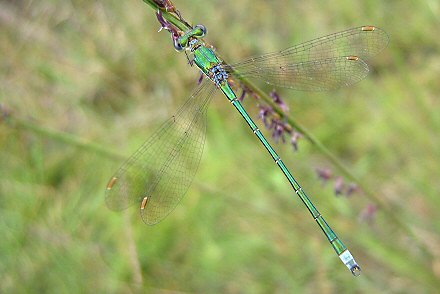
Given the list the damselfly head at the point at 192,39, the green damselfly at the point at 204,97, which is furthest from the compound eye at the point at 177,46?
the green damselfly at the point at 204,97

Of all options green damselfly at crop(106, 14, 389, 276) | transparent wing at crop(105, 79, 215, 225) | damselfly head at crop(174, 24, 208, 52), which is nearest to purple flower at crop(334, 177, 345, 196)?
green damselfly at crop(106, 14, 389, 276)

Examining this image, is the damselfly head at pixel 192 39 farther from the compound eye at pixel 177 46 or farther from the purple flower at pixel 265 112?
the purple flower at pixel 265 112

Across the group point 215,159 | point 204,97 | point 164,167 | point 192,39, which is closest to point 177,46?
point 192,39

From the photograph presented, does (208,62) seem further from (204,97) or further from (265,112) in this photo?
(265,112)

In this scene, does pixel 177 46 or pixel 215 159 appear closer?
pixel 177 46

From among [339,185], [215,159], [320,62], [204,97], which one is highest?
[215,159]

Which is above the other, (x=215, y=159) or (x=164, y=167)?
(x=215, y=159)
